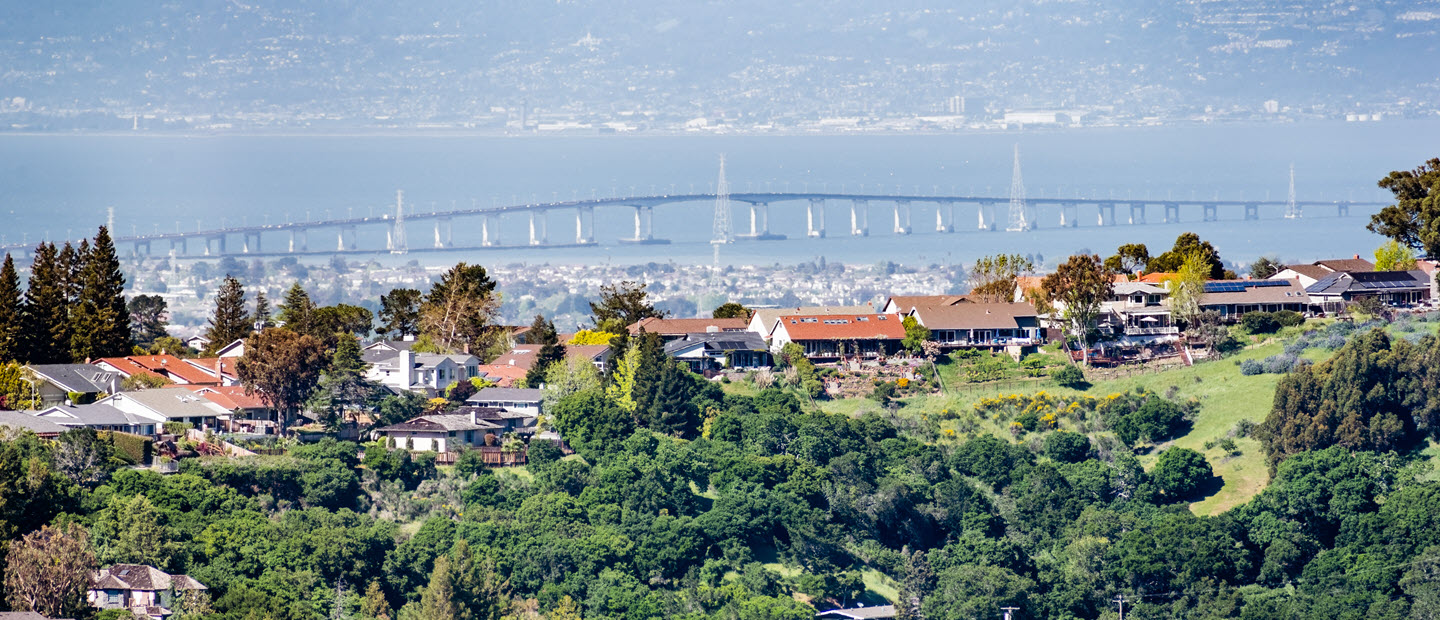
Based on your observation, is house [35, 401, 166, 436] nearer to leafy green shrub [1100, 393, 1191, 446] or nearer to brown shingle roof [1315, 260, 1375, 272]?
leafy green shrub [1100, 393, 1191, 446]

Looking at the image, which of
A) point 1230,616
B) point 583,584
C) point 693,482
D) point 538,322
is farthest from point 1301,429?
point 538,322

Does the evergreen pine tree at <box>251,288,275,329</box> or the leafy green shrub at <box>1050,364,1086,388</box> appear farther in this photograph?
the evergreen pine tree at <box>251,288,275,329</box>

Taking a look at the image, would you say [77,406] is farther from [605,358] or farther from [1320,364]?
[1320,364]

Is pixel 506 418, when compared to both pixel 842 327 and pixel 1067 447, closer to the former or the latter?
pixel 842 327

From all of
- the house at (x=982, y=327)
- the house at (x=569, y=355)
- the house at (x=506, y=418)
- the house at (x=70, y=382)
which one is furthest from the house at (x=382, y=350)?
the house at (x=982, y=327)

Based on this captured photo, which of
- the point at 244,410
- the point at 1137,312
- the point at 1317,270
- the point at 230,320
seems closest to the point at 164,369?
the point at 244,410

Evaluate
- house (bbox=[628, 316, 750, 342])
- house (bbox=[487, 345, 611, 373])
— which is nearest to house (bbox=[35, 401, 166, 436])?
house (bbox=[487, 345, 611, 373])

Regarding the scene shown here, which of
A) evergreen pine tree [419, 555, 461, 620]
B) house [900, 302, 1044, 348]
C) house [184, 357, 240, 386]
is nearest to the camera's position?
evergreen pine tree [419, 555, 461, 620]
